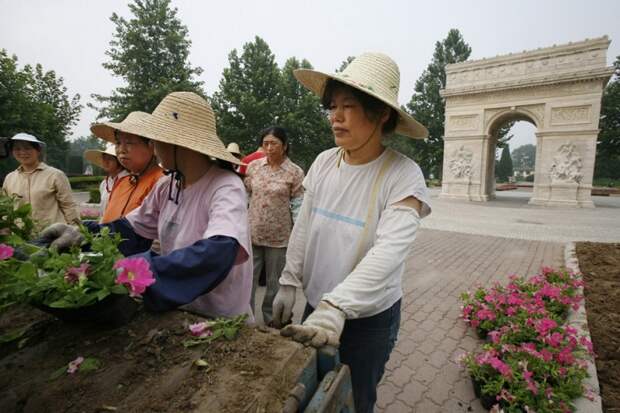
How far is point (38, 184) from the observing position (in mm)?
3930

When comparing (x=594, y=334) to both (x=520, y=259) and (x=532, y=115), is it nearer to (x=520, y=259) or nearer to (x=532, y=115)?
(x=520, y=259)

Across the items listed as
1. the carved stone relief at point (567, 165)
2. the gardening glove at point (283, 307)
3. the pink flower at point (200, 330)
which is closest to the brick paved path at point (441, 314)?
the gardening glove at point (283, 307)

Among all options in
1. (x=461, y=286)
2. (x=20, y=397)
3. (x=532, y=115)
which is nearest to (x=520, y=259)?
(x=461, y=286)

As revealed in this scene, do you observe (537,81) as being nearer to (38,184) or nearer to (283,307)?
(283,307)

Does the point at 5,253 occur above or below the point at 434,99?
below

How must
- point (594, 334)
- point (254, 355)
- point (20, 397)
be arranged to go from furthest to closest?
point (594, 334) < point (254, 355) < point (20, 397)

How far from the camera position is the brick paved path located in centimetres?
269

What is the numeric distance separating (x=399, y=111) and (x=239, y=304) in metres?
1.25

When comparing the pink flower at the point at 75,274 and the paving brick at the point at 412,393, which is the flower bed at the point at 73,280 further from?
the paving brick at the point at 412,393

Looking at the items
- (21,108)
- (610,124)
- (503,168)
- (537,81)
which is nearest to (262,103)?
(21,108)

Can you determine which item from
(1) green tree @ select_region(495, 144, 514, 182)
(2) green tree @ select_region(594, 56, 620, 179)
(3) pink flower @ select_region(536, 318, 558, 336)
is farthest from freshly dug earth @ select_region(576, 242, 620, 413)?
(1) green tree @ select_region(495, 144, 514, 182)

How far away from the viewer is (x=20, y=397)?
884 millimetres

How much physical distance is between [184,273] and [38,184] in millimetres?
3918

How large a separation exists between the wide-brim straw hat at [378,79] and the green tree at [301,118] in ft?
81.3
